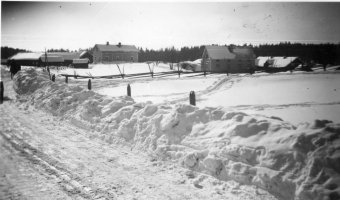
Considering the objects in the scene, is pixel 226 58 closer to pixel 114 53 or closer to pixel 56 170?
pixel 114 53

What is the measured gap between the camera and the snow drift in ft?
14.0

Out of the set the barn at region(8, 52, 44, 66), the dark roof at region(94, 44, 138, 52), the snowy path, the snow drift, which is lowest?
the snowy path

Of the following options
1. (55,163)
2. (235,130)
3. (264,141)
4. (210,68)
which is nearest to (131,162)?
(55,163)

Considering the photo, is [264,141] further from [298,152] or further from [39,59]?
[39,59]

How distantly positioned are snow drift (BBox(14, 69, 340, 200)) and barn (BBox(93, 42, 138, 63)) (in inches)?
2562

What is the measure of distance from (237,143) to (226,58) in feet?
164

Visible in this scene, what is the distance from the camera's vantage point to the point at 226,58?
5312cm

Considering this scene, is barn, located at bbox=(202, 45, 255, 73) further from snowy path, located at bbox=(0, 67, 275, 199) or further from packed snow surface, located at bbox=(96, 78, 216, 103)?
snowy path, located at bbox=(0, 67, 275, 199)

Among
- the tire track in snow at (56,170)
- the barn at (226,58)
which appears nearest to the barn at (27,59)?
the barn at (226,58)

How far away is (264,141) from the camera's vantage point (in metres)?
5.16

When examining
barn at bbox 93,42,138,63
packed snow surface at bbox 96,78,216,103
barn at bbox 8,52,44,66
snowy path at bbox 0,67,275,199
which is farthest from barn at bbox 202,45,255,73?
snowy path at bbox 0,67,275,199

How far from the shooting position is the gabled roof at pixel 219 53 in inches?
2084

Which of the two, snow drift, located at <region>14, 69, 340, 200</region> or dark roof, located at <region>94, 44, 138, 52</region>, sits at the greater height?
dark roof, located at <region>94, 44, 138, 52</region>

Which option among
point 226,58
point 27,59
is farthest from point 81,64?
point 226,58
